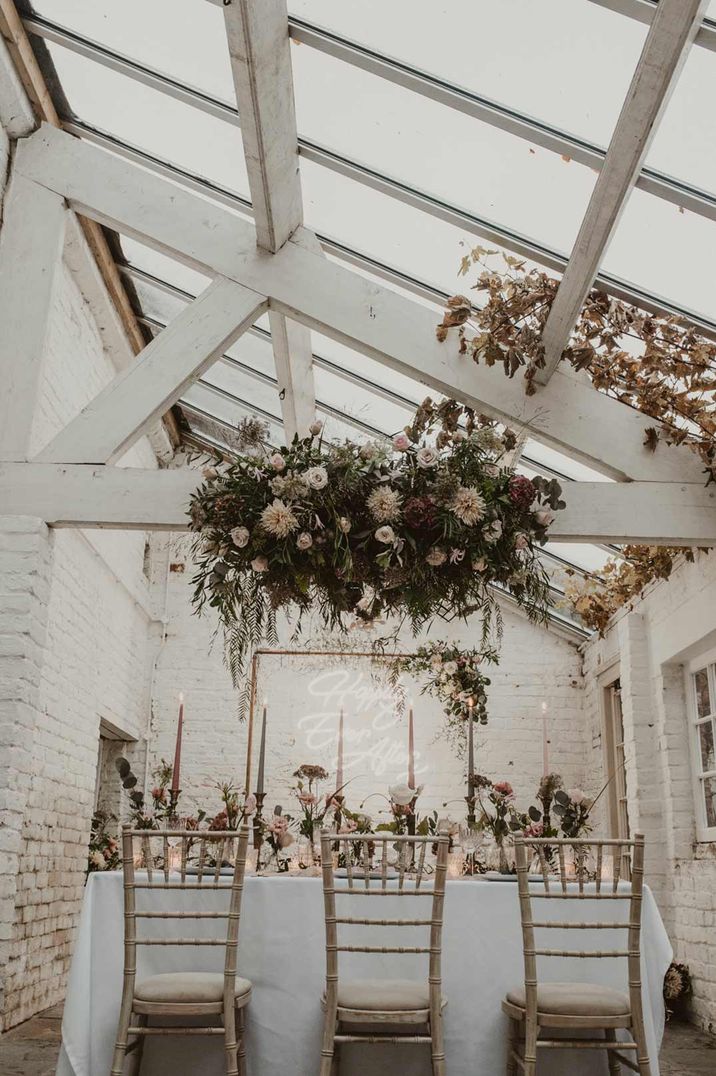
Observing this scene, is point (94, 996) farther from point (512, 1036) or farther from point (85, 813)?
point (85, 813)

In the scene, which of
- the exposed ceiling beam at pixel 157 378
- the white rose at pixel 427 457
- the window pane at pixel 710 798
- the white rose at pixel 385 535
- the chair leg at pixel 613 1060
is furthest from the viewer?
the window pane at pixel 710 798

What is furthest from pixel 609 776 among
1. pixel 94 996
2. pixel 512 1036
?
pixel 94 996

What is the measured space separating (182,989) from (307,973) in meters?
0.45

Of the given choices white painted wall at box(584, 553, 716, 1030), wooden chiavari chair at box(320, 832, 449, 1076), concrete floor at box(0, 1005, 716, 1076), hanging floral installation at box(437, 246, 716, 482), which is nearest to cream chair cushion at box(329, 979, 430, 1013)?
wooden chiavari chair at box(320, 832, 449, 1076)

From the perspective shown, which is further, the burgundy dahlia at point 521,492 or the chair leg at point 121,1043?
the burgundy dahlia at point 521,492

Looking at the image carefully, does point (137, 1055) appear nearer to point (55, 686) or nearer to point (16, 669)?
point (16, 669)

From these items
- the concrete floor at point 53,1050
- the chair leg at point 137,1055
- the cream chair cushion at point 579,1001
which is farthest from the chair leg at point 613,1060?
the chair leg at point 137,1055

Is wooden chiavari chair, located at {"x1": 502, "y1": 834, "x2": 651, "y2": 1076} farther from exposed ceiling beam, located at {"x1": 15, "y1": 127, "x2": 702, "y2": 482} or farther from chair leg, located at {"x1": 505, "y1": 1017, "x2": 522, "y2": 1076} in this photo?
exposed ceiling beam, located at {"x1": 15, "y1": 127, "x2": 702, "y2": 482}

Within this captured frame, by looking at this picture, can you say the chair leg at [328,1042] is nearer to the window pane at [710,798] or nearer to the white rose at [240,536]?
the white rose at [240,536]

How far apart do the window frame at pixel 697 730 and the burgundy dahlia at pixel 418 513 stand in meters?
2.12

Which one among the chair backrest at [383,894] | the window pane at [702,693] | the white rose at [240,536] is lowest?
the chair backrest at [383,894]

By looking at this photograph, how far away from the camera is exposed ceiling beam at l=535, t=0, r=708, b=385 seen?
2.87 m

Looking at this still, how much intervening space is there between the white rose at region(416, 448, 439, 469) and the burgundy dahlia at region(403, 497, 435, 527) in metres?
0.19

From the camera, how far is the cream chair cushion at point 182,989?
9.61 feet
